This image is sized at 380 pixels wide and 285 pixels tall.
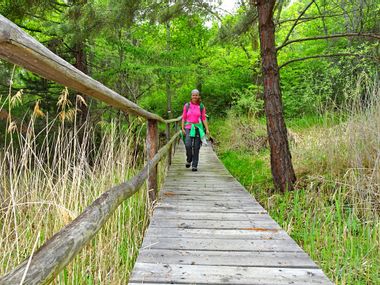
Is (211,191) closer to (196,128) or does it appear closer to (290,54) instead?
(196,128)

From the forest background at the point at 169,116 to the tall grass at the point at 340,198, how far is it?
0.07ft

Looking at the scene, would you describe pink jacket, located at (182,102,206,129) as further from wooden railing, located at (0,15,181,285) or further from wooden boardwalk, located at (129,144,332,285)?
wooden railing, located at (0,15,181,285)

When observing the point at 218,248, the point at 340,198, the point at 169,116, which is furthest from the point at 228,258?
the point at 169,116

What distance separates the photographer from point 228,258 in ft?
6.28

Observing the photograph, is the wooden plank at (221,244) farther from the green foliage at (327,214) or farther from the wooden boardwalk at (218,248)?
the green foliage at (327,214)

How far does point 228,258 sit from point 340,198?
2234 mm

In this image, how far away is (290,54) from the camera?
42.0 ft

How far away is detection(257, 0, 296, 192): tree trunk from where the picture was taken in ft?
13.3

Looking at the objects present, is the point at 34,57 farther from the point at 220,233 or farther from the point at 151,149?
the point at 151,149

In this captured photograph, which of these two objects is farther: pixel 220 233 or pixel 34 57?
pixel 220 233

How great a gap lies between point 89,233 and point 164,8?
6146mm

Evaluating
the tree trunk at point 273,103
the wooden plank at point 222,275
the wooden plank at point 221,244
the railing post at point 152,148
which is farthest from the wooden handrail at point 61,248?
the tree trunk at point 273,103

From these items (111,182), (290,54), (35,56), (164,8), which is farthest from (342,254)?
(290,54)

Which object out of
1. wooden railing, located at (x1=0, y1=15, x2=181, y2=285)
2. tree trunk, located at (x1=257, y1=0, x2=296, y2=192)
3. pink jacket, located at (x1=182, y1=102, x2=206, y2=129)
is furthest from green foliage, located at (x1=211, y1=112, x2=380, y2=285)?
wooden railing, located at (x1=0, y1=15, x2=181, y2=285)
